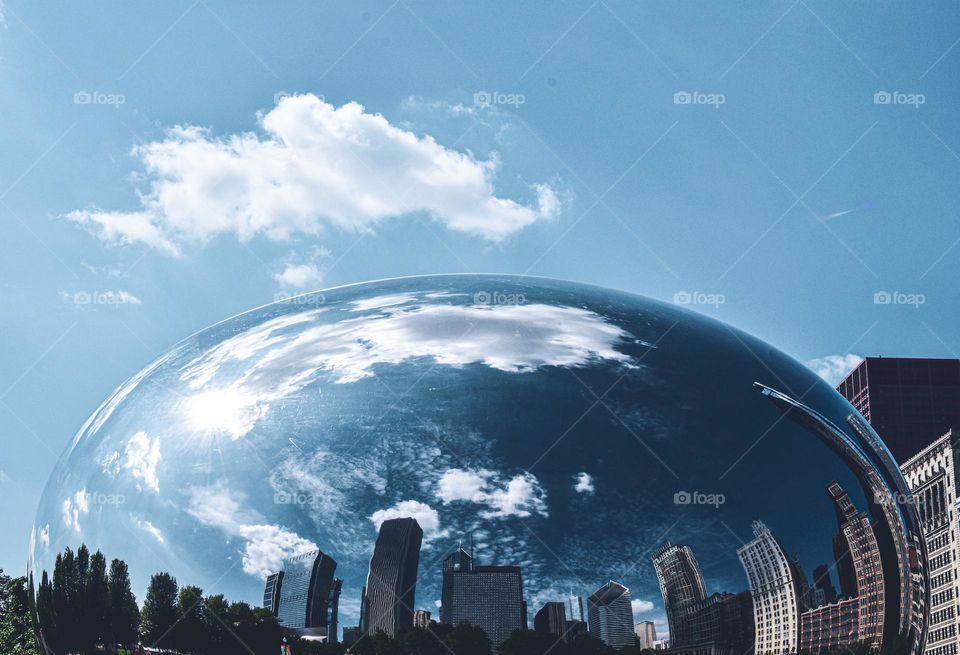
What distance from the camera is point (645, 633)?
802 cm

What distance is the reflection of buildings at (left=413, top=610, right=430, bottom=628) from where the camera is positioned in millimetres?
7895

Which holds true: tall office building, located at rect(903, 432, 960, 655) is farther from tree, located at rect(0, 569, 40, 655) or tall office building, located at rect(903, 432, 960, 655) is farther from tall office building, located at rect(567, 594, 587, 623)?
tall office building, located at rect(567, 594, 587, 623)

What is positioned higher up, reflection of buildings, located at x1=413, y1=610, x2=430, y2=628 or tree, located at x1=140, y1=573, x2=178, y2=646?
tree, located at x1=140, y1=573, x2=178, y2=646

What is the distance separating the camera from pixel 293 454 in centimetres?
844

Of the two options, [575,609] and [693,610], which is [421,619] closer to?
[575,609]

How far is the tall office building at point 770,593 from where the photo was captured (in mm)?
8414

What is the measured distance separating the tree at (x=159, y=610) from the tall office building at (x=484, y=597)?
2.59 metres

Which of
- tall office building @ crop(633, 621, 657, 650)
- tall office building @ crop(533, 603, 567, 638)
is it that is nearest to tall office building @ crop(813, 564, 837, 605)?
tall office building @ crop(633, 621, 657, 650)

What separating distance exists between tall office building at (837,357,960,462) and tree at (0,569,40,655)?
14111 cm

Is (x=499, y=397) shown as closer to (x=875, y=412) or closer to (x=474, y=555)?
(x=474, y=555)

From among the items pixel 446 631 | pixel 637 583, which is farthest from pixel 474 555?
pixel 637 583

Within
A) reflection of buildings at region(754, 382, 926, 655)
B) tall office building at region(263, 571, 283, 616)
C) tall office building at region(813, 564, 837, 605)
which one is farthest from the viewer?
reflection of buildings at region(754, 382, 926, 655)

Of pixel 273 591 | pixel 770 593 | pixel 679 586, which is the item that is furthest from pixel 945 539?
pixel 273 591

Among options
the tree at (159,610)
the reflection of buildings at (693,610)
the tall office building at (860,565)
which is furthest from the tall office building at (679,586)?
the tree at (159,610)
